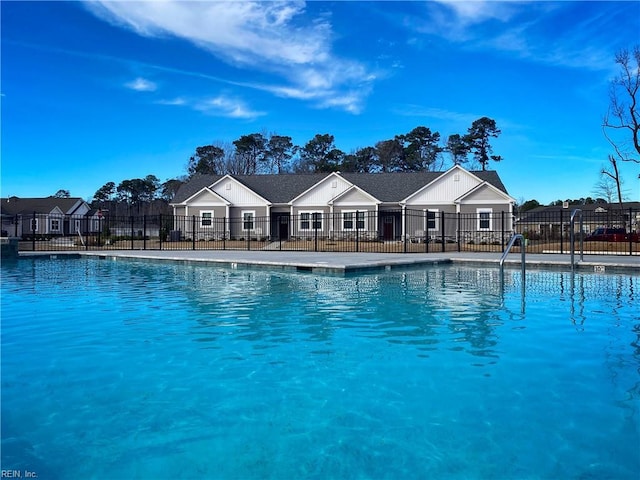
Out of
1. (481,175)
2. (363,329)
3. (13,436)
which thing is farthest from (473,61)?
(13,436)

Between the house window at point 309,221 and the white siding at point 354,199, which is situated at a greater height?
the white siding at point 354,199

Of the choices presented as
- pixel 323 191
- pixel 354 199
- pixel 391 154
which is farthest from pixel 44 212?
pixel 391 154

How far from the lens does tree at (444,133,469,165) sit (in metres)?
52.6

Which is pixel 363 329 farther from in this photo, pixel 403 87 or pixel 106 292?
pixel 403 87

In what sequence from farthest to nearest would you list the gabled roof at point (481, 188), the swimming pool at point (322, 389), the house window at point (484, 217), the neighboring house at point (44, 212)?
the neighboring house at point (44, 212) < the house window at point (484, 217) < the gabled roof at point (481, 188) < the swimming pool at point (322, 389)

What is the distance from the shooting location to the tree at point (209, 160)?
57.7 metres

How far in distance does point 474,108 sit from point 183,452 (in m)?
40.6

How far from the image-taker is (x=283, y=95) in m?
34.4

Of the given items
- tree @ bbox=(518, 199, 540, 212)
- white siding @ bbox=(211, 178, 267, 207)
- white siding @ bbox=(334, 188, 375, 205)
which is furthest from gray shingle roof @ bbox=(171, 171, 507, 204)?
tree @ bbox=(518, 199, 540, 212)

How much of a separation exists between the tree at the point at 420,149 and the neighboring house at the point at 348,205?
18.7 m

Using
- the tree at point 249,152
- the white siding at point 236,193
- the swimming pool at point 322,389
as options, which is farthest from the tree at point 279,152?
the swimming pool at point 322,389

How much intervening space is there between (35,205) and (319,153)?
33643 millimetres

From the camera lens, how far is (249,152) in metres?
57.1

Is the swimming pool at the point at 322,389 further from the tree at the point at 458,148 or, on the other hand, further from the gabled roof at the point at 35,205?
the gabled roof at the point at 35,205
